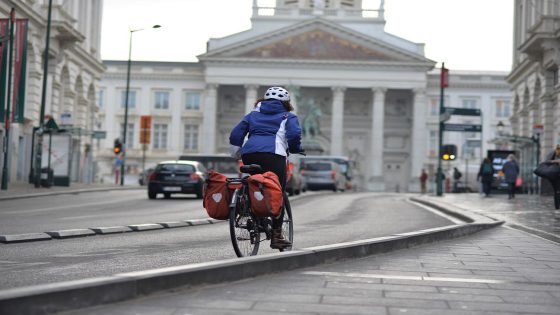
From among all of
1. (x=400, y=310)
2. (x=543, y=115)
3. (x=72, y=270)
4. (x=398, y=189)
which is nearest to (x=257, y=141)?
(x=72, y=270)

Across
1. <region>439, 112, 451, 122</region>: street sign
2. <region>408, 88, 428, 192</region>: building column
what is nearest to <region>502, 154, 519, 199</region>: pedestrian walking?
<region>439, 112, 451, 122</region>: street sign

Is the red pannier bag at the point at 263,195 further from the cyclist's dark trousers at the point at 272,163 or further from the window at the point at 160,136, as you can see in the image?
the window at the point at 160,136

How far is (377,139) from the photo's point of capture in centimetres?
9612

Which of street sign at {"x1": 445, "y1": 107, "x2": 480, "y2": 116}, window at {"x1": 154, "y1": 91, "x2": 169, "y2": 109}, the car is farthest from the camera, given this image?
window at {"x1": 154, "y1": 91, "x2": 169, "y2": 109}

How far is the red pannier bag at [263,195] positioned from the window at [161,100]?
96638 mm

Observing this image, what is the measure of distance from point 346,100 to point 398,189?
36.2 ft

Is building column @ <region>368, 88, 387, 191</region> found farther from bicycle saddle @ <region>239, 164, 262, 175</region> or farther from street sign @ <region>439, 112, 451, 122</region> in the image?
bicycle saddle @ <region>239, 164, 262, 175</region>

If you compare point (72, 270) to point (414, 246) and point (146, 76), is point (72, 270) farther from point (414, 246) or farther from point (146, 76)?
point (146, 76)

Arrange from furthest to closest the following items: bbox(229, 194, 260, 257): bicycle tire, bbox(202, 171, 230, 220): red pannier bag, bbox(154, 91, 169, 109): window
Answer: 1. bbox(154, 91, 169, 109): window
2. bbox(202, 171, 230, 220): red pannier bag
3. bbox(229, 194, 260, 257): bicycle tire

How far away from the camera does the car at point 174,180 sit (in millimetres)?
31828

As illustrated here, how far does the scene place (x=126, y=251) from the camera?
1063 centimetres

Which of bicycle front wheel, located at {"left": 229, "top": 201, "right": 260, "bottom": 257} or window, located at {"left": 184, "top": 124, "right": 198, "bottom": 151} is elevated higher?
window, located at {"left": 184, "top": 124, "right": 198, "bottom": 151}

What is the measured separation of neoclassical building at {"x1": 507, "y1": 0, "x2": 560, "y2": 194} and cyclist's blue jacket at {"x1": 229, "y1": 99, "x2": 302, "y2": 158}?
33.9 m

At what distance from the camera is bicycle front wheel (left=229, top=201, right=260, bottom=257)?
28.5ft
